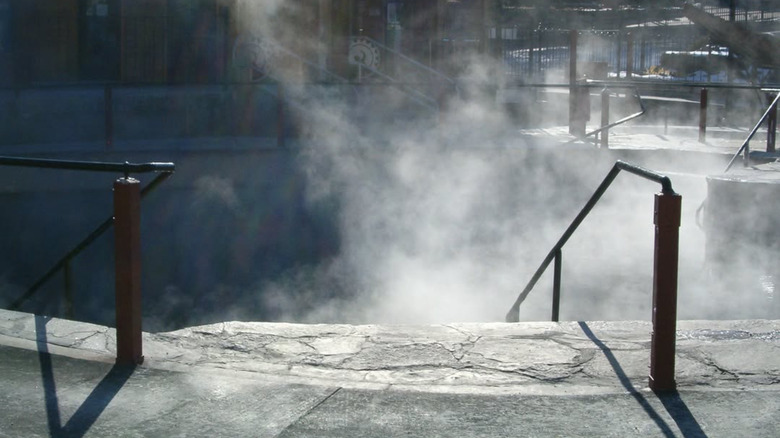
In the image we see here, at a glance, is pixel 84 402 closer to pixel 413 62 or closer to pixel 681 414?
pixel 681 414

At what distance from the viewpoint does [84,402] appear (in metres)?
4.02

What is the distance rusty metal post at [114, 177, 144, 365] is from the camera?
175 inches

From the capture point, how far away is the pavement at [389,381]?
3.81 meters

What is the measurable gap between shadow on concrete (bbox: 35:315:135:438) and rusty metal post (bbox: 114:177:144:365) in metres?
0.09

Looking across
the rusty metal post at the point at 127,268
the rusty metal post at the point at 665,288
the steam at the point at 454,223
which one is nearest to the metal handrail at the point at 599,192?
the rusty metal post at the point at 665,288

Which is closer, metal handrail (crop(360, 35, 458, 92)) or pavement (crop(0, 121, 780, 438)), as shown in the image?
pavement (crop(0, 121, 780, 438))

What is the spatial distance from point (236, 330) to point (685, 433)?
240 cm

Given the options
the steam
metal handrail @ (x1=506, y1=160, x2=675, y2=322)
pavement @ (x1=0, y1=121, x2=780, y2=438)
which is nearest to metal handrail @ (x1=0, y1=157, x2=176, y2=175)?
pavement @ (x1=0, y1=121, x2=780, y2=438)

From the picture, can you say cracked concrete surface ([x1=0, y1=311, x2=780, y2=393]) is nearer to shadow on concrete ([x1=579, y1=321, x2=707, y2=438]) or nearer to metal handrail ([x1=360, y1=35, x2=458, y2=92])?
shadow on concrete ([x1=579, y1=321, x2=707, y2=438])

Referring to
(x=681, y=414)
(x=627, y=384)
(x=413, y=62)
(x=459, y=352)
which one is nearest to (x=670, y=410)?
(x=681, y=414)

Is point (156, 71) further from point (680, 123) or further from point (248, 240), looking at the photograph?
point (680, 123)

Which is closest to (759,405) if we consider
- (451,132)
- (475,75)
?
(451,132)

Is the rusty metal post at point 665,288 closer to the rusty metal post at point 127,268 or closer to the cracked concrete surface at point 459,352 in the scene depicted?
the cracked concrete surface at point 459,352

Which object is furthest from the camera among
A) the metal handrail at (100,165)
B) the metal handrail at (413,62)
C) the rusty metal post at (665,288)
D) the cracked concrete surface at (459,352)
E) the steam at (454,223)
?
the metal handrail at (413,62)
